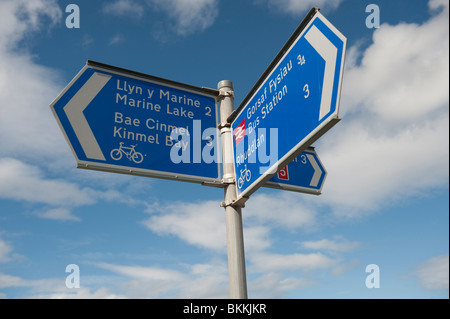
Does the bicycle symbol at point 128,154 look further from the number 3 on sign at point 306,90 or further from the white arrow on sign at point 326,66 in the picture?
the white arrow on sign at point 326,66

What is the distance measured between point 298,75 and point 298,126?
41cm

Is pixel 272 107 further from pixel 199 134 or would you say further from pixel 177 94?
pixel 177 94

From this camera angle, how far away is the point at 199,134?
153 inches

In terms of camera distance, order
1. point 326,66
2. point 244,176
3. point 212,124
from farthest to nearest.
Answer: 1. point 212,124
2. point 244,176
3. point 326,66

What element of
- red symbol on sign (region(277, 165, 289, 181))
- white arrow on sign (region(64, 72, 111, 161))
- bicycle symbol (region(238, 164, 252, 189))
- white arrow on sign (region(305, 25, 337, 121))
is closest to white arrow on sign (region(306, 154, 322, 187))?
red symbol on sign (region(277, 165, 289, 181))

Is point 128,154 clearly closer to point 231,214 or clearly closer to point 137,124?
point 137,124

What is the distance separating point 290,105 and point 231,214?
3.97 ft

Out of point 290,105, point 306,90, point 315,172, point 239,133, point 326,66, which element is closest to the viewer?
point 326,66

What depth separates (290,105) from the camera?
2953 millimetres

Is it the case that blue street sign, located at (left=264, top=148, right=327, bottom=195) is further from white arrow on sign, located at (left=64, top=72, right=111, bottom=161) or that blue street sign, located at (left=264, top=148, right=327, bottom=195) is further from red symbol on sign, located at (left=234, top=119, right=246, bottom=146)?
white arrow on sign, located at (left=64, top=72, right=111, bottom=161)

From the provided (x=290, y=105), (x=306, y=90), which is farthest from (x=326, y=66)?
(x=290, y=105)

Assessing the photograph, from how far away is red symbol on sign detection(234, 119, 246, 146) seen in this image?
3.69 meters

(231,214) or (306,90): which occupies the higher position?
(306,90)
